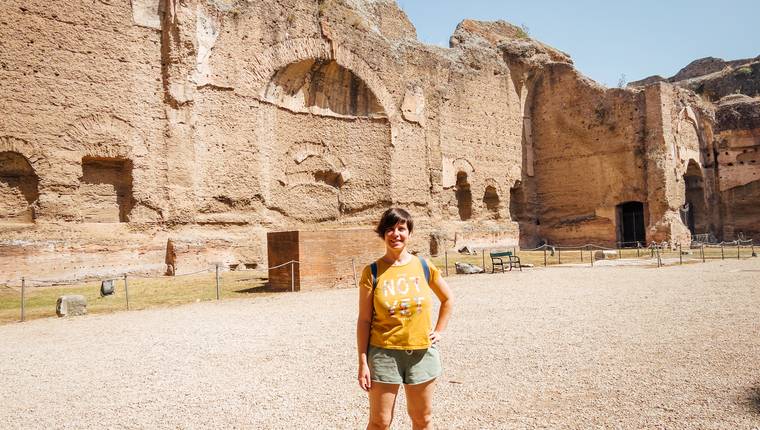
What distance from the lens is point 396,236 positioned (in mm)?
2506

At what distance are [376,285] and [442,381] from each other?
6.30ft

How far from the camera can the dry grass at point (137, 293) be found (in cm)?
897

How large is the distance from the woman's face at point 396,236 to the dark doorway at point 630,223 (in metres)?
22.7

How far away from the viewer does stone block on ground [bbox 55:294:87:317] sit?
27.0ft

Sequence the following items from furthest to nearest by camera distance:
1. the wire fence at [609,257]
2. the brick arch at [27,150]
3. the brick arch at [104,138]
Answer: the wire fence at [609,257]
the brick arch at [104,138]
the brick arch at [27,150]

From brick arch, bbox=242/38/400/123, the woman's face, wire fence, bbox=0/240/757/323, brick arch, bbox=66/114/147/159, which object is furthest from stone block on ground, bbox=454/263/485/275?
the woman's face

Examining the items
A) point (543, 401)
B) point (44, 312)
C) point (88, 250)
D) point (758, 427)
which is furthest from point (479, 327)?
point (88, 250)

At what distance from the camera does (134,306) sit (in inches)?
352

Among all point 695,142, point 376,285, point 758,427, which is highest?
point 695,142

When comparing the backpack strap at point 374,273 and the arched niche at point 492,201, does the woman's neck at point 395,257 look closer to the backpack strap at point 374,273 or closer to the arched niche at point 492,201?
the backpack strap at point 374,273

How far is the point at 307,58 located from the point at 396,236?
1516cm

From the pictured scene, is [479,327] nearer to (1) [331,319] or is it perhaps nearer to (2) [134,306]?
(1) [331,319]

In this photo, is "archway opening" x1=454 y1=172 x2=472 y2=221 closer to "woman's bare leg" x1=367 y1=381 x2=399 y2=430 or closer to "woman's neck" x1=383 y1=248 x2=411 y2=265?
"woman's neck" x1=383 y1=248 x2=411 y2=265

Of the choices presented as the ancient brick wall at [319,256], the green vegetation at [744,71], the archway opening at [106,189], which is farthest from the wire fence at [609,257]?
the green vegetation at [744,71]
